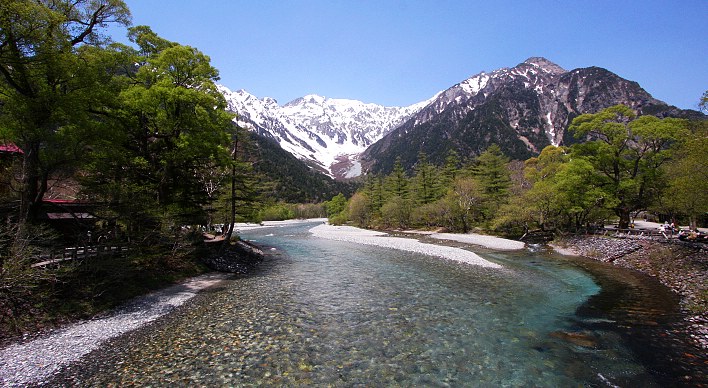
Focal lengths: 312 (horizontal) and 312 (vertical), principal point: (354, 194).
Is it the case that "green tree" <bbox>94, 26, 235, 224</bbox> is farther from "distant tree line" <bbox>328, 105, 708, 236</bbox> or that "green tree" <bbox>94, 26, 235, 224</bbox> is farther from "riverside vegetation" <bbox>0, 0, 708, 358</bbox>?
"distant tree line" <bbox>328, 105, 708, 236</bbox>

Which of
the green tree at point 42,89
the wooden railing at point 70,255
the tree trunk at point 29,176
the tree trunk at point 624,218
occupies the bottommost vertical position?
the wooden railing at point 70,255

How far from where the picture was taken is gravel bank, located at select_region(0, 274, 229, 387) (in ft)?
30.7

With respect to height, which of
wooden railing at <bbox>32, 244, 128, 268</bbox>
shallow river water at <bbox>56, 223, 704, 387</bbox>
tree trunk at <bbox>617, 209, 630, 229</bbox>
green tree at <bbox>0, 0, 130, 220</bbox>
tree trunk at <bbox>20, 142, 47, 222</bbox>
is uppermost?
green tree at <bbox>0, 0, 130, 220</bbox>

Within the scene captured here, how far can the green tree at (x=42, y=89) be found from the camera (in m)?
12.7

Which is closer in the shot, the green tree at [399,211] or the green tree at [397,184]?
the green tree at [399,211]

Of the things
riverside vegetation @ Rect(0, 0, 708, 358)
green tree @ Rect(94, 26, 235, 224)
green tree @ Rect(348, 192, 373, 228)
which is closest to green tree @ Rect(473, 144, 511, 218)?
riverside vegetation @ Rect(0, 0, 708, 358)

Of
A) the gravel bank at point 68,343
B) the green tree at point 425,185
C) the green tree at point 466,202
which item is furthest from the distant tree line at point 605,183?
the gravel bank at point 68,343

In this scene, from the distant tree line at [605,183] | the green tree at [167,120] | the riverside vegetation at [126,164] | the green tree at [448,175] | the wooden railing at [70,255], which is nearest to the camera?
the riverside vegetation at [126,164]

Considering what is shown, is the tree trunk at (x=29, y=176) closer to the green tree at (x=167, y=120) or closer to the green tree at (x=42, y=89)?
the green tree at (x=42, y=89)

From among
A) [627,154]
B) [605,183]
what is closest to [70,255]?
[605,183]

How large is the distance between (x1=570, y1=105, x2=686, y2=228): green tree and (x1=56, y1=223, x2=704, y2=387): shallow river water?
23.2 metres

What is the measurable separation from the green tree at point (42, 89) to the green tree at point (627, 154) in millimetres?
47203

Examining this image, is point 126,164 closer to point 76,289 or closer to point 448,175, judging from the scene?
point 76,289

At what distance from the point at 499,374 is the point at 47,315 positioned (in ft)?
57.4
